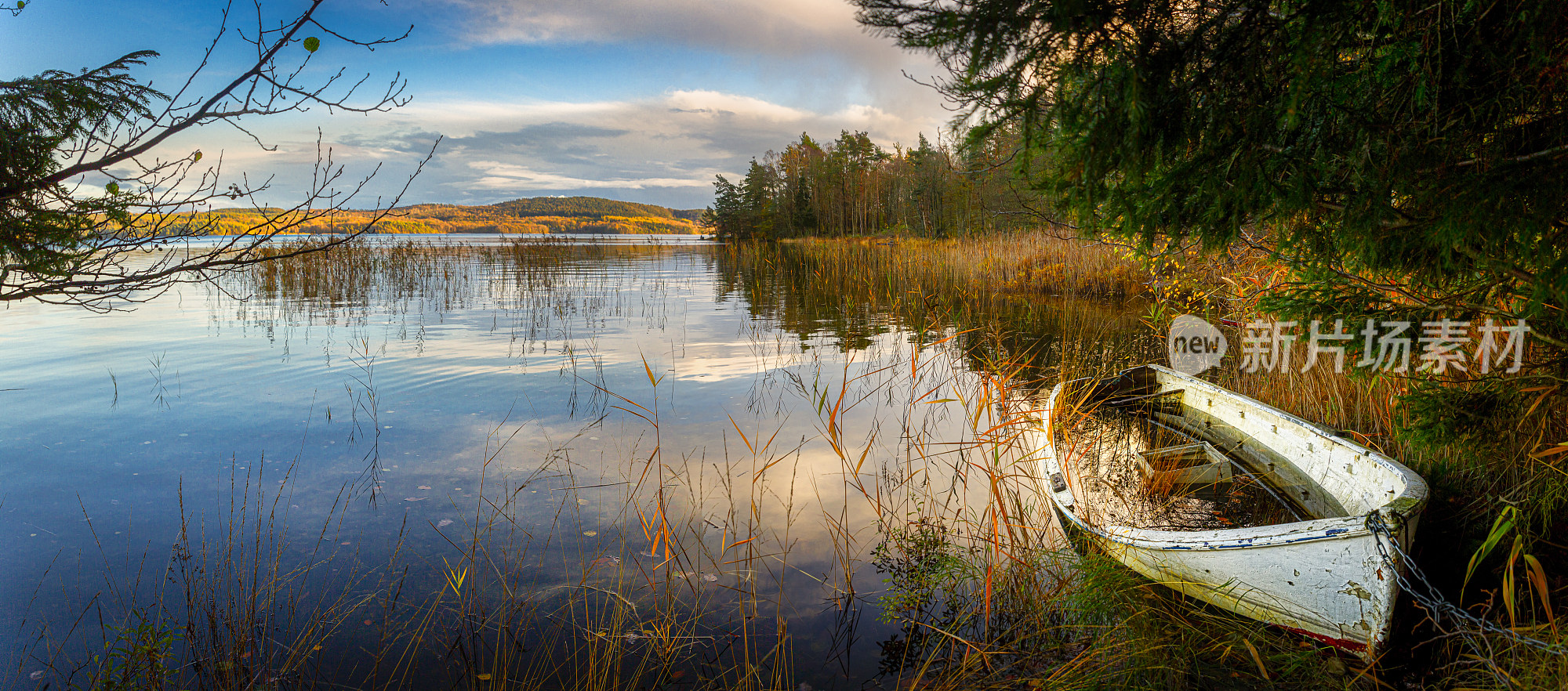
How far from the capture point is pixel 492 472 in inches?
190

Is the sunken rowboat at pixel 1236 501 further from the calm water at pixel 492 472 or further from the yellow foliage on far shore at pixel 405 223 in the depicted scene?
the yellow foliage on far shore at pixel 405 223

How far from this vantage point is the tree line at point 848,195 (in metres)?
38.5

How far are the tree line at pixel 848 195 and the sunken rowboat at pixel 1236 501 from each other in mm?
25452

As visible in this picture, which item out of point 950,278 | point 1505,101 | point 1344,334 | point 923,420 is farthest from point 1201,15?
point 950,278

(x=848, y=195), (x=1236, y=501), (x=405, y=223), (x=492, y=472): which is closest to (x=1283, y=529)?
(x=1236, y=501)

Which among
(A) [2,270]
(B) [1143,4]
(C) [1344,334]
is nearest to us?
(B) [1143,4]

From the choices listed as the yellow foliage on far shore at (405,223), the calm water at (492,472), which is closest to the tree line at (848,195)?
the yellow foliage on far shore at (405,223)

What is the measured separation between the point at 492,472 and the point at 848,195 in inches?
1581

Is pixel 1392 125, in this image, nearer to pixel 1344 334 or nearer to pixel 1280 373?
pixel 1344 334

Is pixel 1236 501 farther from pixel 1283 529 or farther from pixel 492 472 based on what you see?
pixel 492 472

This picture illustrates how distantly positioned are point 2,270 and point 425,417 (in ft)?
12.7

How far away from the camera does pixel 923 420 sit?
5.86 metres

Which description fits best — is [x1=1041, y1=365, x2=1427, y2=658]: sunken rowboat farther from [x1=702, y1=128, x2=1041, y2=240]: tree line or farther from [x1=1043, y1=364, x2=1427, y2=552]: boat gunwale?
[x1=702, y1=128, x2=1041, y2=240]: tree line

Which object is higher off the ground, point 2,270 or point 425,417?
point 2,270
